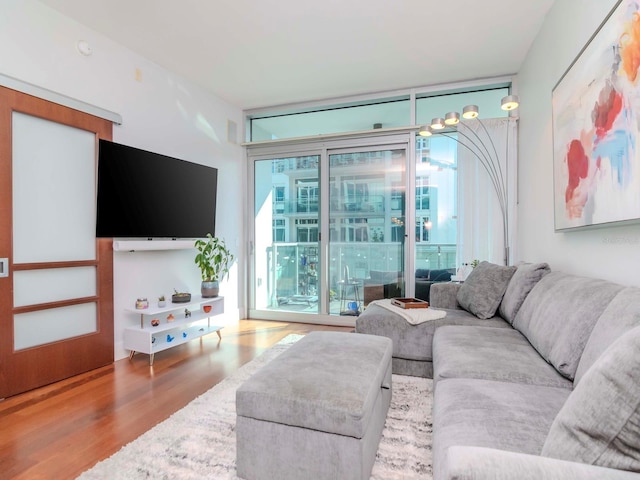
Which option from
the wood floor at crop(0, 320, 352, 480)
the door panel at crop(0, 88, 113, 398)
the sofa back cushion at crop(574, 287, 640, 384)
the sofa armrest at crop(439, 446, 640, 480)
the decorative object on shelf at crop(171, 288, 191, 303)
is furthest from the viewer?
the decorative object on shelf at crop(171, 288, 191, 303)

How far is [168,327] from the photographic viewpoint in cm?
306

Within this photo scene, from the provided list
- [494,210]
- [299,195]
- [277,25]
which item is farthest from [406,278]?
[277,25]

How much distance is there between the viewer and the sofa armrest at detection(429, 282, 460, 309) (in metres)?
2.97

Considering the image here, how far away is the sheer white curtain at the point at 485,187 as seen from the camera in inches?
140

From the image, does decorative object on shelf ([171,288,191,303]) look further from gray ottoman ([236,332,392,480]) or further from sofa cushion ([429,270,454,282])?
sofa cushion ([429,270,454,282])

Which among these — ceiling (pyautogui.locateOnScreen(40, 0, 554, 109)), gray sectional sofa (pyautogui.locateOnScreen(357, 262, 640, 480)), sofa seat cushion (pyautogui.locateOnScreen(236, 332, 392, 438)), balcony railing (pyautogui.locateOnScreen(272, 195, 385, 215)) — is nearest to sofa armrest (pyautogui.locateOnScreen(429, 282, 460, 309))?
gray sectional sofa (pyautogui.locateOnScreen(357, 262, 640, 480))

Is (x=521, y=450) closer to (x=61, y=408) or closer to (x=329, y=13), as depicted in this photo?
(x=61, y=408)

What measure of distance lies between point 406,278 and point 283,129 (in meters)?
2.44

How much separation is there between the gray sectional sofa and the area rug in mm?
339

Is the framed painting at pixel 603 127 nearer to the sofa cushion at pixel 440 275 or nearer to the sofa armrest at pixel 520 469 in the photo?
the sofa armrest at pixel 520 469

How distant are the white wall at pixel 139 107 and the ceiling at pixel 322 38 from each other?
0.54ft

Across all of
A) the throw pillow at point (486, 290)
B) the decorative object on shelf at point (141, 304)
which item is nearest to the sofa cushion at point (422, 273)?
the throw pillow at point (486, 290)

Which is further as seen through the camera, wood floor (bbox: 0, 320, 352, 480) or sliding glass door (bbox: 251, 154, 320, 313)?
sliding glass door (bbox: 251, 154, 320, 313)

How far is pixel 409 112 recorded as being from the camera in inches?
157
